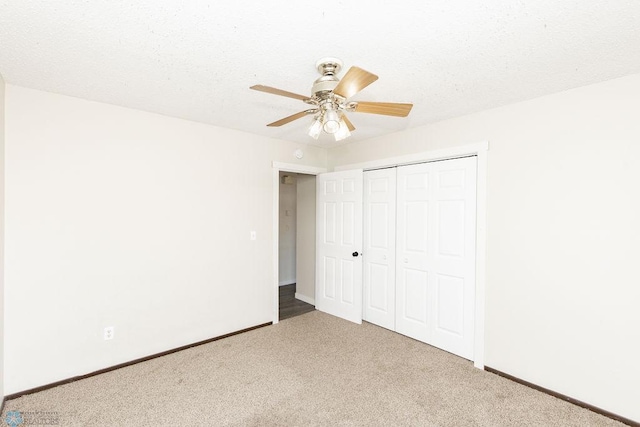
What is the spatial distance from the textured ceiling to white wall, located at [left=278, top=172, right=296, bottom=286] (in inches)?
139

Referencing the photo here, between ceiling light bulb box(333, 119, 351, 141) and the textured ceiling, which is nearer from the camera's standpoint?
the textured ceiling

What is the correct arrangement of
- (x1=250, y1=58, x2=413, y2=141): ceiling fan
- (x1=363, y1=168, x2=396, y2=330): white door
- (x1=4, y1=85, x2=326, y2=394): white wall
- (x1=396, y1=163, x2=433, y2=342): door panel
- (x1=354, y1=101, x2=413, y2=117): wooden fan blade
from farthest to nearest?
(x1=363, y1=168, x2=396, y2=330): white door → (x1=396, y1=163, x2=433, y2=342): door panel → (x1=4, y1=85, x2=326, y2=394): white wall → (x1=354, y1=101, x2=413, y2=117): wooden fan blade → (x1=250, y1=58, x2=413, y2=141): ceiling fan

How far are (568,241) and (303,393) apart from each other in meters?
2.37

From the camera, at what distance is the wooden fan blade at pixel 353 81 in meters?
1.39

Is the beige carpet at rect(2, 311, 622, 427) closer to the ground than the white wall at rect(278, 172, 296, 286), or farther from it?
closer to the ground

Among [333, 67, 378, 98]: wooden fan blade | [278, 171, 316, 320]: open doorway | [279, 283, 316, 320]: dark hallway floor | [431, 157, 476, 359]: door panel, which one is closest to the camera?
[333, 67, 378, 98]: wooden fan blade

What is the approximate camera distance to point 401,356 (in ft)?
9.68

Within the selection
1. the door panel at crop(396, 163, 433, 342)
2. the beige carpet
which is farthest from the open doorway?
the door panel at crop(396, 163, 433, 342)

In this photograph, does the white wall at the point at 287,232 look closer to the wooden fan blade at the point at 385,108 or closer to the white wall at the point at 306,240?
the white wall at the point at 306,240

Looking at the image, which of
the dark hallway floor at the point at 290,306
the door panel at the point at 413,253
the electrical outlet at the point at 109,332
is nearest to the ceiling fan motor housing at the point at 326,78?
the door panel at the point at 413,253

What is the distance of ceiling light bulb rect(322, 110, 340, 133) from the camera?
70.4 inches

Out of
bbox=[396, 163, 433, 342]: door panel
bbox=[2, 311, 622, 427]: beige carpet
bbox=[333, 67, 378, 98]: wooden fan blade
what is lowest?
bbox=[2, 311, 622, 427]: beige carpet

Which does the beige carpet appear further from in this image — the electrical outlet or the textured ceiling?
the textured ceiling

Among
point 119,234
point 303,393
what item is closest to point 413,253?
point 303,393
